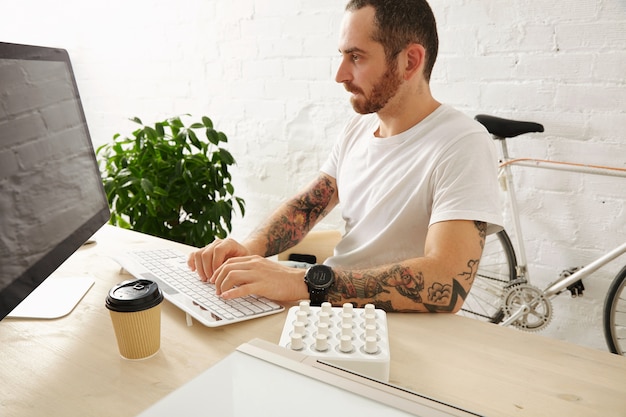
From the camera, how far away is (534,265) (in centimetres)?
186

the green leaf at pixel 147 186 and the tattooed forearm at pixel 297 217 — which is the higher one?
the green leaf at pixel 147 186

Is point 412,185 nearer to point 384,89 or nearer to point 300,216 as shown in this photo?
point 384,89

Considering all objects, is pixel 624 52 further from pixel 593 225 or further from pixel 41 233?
pixel 41 233

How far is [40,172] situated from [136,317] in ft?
0.95

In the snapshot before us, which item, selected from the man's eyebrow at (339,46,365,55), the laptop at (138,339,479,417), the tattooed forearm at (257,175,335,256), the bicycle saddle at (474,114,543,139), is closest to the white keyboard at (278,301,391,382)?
the laptop at (138,339,479,417)

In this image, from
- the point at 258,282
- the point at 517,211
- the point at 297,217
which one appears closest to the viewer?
the point at 258,282

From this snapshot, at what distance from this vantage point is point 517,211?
1.82 metres

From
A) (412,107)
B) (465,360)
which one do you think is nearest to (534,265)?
(412,107)

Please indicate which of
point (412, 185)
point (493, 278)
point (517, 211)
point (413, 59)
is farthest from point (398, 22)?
point (493, 278)

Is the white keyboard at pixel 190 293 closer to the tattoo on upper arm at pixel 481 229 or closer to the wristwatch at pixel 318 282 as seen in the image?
the wristwatch at pixel 318 282

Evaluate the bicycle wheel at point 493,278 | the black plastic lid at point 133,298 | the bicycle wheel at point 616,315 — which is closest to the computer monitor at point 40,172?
the black plastic lid at point 133,298

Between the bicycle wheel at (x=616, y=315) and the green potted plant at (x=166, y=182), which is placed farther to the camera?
the green potted plant at (x=166, y=182)

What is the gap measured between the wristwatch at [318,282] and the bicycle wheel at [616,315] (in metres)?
1.17

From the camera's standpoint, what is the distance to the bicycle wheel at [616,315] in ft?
5.56
